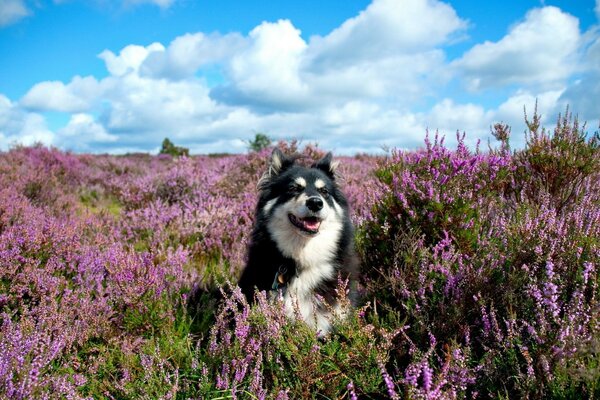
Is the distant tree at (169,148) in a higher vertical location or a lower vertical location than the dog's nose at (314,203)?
higher

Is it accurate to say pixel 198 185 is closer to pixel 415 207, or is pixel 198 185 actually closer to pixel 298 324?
pixel 415 207

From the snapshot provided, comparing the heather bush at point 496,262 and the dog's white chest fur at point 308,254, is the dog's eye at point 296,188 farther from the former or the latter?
the heather bush at point 496,262

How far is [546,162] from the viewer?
4320mm

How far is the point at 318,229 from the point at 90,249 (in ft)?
8.37

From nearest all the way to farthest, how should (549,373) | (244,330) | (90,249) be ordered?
(549,373) < (244,330) < (90,249)

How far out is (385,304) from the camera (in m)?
3.14

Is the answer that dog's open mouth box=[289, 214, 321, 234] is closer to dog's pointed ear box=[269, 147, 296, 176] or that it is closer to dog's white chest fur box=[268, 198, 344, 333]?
dog's white chest fur box=[268, 198, 344, 333]

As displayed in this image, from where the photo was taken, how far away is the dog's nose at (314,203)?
11.0 feet

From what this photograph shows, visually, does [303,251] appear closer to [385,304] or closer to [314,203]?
[314,203]

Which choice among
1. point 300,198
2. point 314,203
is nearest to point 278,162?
point 300,198

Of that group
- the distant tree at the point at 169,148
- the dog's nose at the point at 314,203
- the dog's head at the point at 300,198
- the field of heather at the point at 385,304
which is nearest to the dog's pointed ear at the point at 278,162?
the dog's head at the point at 300,198

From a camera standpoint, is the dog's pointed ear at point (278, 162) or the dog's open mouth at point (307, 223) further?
the dog's pointed ear at point (278, 162)

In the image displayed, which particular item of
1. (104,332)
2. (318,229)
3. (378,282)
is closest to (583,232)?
(378,282)

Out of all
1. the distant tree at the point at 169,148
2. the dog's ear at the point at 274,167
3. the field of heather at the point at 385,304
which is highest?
the distant tree at the point at 169,148
